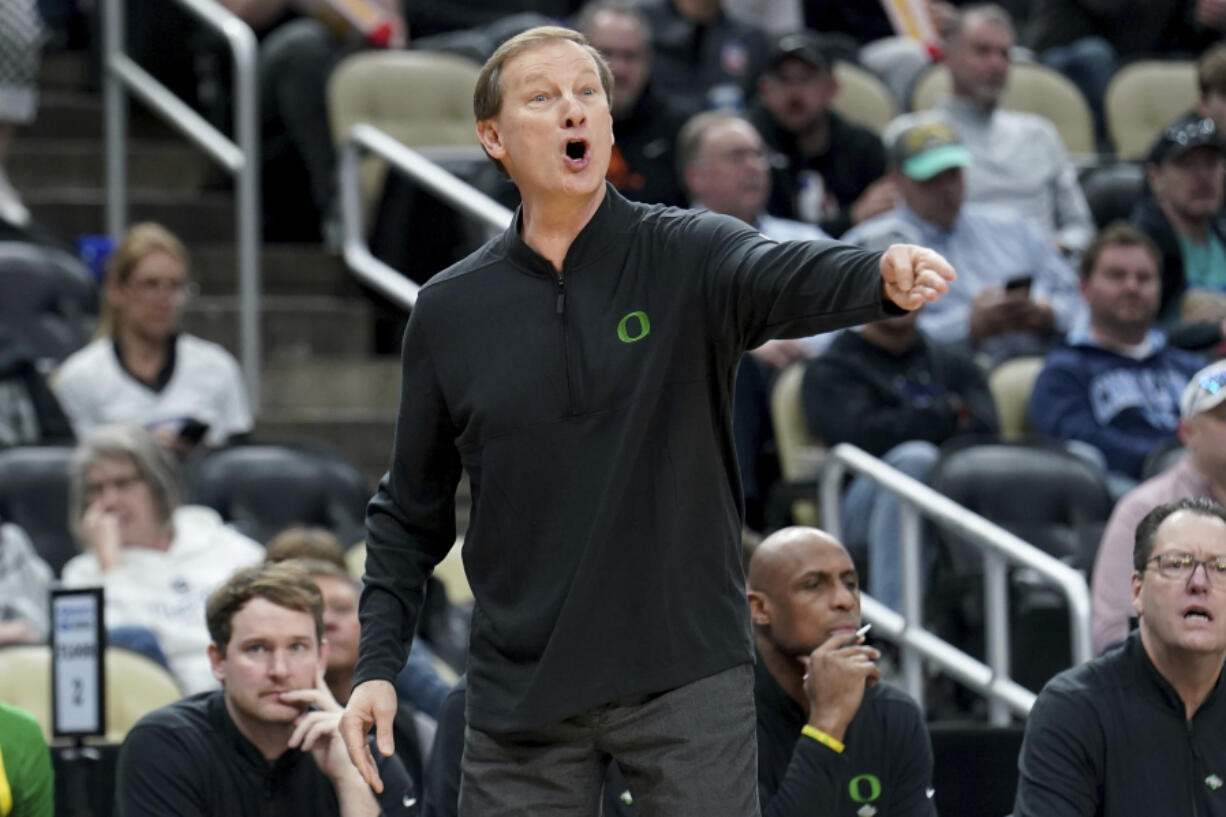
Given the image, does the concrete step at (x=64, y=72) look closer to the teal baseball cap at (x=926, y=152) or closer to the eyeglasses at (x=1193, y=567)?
the teal baseball cap at (x=926, y=152)

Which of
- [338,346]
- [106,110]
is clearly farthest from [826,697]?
[106,110]

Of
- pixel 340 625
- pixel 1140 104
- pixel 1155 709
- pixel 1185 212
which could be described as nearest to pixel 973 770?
pixel 1155 709

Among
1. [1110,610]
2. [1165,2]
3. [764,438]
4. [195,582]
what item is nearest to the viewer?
[1110,610]

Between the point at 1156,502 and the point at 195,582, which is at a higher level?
the point at 1156,502

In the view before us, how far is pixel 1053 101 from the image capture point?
9703mm

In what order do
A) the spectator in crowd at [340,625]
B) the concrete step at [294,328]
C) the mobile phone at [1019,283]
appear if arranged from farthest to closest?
the concrete step at [294,328] < the mobile phone at [1019,283] < the spectator in crowd at [340,625]

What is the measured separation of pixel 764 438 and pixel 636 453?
13.3 feet

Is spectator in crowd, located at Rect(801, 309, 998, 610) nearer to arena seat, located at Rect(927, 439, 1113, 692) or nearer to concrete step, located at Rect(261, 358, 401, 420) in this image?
arena seat, located at Rect(927, 439, 1113, 692)

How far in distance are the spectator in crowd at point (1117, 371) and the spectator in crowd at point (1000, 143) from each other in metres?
1.41

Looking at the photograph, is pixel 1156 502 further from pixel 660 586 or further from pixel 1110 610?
pixel 660 586

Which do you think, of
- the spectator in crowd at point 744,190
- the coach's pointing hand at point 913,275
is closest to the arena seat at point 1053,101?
the spectator in crowd at point 744,190

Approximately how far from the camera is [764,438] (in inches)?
269

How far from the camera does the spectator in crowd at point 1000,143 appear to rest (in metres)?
8.53

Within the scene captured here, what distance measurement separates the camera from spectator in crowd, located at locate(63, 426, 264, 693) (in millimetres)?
5914
